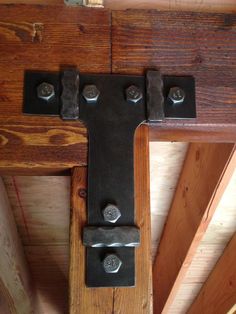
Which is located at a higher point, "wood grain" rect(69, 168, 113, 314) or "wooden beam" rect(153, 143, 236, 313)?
"wooden beam" rect(153, 143, 236, 313)

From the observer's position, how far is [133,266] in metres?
0.82

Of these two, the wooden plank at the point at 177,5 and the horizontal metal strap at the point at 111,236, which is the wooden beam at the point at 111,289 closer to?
the horizontal metal strap at the point at 111,236

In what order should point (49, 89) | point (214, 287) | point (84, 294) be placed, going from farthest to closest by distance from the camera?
point (214, 287)
point (49, 89)
point (84, 294)

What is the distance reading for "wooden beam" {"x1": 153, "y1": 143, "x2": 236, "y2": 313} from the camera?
126 cm

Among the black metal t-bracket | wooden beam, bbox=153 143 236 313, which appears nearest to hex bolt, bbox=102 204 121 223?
the black metal t-bracket

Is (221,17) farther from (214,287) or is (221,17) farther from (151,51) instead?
(214,287)

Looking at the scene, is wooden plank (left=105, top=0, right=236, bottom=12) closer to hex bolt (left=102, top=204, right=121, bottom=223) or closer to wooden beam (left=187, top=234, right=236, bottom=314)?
hex bolt (left=102, top=204, right=121, bottom=223)

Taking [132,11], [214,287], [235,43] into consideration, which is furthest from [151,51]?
[214,287]

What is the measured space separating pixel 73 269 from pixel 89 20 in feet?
1.83

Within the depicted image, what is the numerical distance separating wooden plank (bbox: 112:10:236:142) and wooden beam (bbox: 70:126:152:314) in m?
0.19

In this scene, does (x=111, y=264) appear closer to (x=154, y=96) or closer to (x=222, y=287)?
(x=154, y=96)

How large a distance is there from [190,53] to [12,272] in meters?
1.11

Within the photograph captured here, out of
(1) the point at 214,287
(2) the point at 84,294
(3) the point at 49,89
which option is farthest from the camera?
(1) the point at 214,287

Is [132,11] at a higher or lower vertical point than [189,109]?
higher
